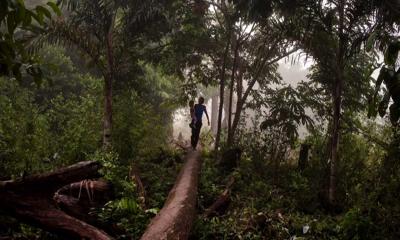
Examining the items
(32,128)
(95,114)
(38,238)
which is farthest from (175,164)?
(38,238)

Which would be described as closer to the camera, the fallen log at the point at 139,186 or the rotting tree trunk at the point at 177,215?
the rotting tree trunk at the point at 177,215

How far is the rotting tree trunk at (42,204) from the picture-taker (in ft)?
14.3

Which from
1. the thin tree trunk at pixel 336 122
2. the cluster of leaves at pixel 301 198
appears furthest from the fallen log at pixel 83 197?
the thin tree trunk at pixel 336 122

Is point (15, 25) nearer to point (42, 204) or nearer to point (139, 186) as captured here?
point (42, 204)

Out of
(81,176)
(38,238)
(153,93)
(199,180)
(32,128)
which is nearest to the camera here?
(81,176)

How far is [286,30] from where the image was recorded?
9078mm

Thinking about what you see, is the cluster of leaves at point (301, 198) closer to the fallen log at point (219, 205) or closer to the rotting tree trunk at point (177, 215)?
the fallen log at point (219, 205)

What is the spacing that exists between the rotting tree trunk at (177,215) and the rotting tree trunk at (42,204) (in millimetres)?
592

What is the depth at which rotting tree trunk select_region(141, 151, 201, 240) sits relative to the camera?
4.21 meters

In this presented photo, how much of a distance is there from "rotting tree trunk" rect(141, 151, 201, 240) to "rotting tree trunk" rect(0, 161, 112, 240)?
0.59m

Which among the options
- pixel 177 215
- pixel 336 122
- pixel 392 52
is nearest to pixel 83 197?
pixel 177 215

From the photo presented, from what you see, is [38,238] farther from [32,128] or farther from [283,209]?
[283,209]

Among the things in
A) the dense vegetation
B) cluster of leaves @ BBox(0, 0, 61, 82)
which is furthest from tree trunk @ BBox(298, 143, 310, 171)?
cluster of leaves @ BBox(0, 0, 61, 82)

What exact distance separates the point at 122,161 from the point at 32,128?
2187 millimetres
